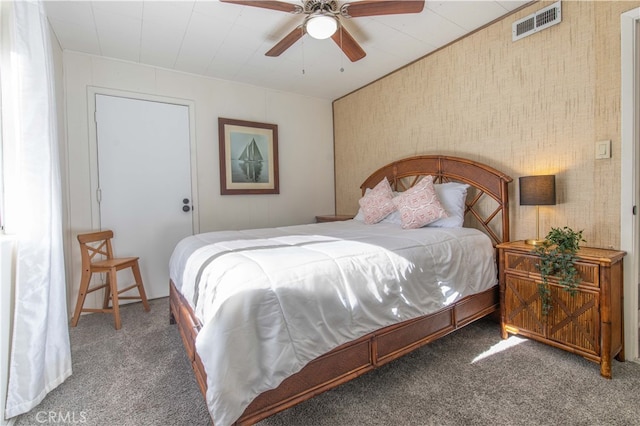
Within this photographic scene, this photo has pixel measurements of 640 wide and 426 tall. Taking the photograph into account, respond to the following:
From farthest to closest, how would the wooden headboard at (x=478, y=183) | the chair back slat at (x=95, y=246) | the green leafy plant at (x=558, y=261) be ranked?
the chair back slat at (x=95, y=246) → the wooden headboard at (x=478, y=183) → the green leafy plant at (x=558, y=261)

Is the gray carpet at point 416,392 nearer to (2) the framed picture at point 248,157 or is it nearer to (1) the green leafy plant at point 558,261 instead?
(1) the green leafy plant at point 558,261

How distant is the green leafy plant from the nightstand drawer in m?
0.03

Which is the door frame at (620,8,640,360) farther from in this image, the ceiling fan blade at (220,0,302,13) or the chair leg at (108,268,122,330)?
the chair leg at (108,268,122,330)

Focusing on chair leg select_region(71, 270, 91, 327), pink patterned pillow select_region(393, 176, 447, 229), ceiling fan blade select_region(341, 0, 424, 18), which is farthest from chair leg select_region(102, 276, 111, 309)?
ceiling fan blade select_region(341, 0, 424, 18)

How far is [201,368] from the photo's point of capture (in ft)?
4.62

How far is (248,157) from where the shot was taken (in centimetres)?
393

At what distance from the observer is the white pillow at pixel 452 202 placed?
2.61 metres

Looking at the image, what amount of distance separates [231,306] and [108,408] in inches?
43.6

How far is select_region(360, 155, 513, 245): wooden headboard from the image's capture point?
A: 2549mm

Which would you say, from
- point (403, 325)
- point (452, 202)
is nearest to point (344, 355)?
point (403, 325)

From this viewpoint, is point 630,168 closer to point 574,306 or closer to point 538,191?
point 538,191

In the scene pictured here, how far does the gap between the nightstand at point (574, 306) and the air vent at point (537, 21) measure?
1720 mm
